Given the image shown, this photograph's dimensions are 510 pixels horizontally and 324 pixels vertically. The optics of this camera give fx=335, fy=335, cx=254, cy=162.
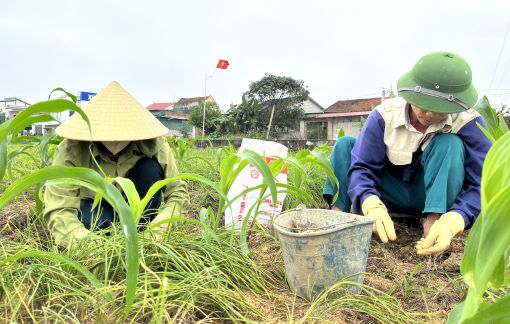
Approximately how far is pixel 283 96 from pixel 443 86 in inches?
589

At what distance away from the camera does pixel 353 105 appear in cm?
1706

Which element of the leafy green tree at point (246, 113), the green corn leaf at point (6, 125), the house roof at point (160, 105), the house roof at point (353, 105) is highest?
the house roof at point (160, 105)

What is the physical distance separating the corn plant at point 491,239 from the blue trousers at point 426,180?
0.79 meters

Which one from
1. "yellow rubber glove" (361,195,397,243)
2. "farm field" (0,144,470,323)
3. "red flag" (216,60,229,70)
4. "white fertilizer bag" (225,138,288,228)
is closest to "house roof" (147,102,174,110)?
"red flag" (216,60,229,70)

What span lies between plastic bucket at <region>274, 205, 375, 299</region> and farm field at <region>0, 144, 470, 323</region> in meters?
0.04

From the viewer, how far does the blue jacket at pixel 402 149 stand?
3.87 feet

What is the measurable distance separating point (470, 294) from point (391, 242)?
3.01 ft

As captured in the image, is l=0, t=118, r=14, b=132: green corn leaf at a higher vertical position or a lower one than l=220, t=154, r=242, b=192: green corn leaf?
higher

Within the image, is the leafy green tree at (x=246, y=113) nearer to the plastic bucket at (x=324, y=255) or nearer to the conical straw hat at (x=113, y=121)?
the conical straw hat at (x=113, y=121)

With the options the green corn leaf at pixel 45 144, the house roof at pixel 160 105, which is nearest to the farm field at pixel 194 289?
the green corn leaf at pixel 45 144

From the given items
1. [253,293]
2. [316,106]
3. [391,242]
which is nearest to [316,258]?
[253,293]

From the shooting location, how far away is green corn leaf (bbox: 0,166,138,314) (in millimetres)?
474

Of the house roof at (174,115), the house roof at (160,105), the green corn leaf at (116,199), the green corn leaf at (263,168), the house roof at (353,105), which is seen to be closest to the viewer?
the green corn leaf at (116,199)

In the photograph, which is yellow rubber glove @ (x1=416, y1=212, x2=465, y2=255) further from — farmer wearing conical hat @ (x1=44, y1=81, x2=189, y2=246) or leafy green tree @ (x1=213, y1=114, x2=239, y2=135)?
leafy green tree @ (x1=213, y1=114, x2=239, y2=135)
